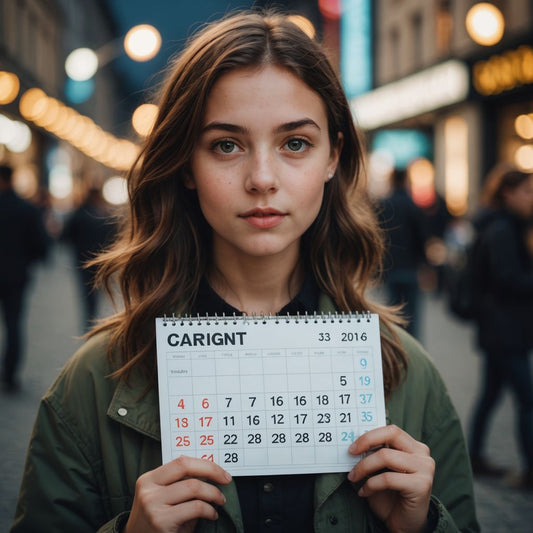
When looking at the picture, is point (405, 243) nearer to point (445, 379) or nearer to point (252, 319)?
point (445, 379)

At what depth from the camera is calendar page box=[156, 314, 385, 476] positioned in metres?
1.62

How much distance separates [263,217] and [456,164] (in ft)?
61.2

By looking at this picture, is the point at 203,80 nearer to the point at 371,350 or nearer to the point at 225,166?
the point at 225,166

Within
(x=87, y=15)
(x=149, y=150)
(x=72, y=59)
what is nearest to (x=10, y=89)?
(x=72, y=59)

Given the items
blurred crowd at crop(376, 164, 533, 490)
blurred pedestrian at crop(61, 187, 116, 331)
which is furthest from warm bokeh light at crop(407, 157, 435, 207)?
blurred crowd at crop(376, 164, 533, 490)

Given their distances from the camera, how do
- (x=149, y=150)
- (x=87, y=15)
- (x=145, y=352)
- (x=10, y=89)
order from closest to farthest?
(x=145, y=352), (x=149, y=150), (x=10, y=89), (x=87, y=15)

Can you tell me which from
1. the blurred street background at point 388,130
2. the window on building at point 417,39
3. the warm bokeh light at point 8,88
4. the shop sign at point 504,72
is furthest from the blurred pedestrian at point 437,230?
the warm bokeh light at point 8,88

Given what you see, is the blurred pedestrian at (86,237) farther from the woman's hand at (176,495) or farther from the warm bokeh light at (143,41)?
the woman's hand at (176,495)

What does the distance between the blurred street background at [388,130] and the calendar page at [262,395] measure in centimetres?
79

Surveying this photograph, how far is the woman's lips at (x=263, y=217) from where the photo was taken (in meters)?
1.67

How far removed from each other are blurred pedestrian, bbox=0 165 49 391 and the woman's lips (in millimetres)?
6097

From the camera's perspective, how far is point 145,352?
5.75 ft

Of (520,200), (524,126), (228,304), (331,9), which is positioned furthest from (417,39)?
(228,304)

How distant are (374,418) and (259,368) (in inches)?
11.8
